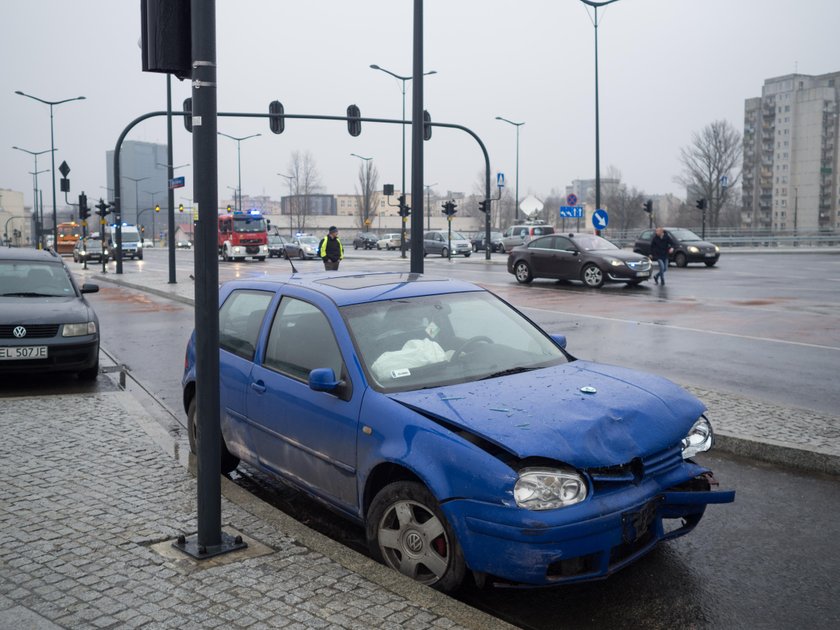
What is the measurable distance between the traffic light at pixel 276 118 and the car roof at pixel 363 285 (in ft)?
82.6

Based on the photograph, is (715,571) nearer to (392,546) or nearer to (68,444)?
(392,546)

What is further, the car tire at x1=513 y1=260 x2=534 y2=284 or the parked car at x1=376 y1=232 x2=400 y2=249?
the parked car at x1=376 y1=232 x2=400 y2=249

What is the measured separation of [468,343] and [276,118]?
27014 millimetres

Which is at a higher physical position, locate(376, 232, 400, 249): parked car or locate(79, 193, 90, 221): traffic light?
locate(79, 193, 90, 221): traffic light

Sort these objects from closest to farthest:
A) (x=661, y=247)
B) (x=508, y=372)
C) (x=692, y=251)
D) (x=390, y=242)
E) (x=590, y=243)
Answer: (x=508, y=372)
(x=661, y=247)
(x=590, y=243)
(x=692, y=251)
(x=390, y=242)

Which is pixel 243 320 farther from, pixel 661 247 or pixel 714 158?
pixel 714 158

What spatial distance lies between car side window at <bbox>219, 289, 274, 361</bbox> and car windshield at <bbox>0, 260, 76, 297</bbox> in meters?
5.51

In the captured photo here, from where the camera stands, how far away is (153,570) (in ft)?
13.3

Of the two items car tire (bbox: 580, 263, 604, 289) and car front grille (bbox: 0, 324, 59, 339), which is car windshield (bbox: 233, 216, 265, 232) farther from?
car front grille (bbox: 0, 324, 59, 339)

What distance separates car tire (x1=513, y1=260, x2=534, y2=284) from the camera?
25422 mm

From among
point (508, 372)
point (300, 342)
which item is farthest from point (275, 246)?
point (508, 372)

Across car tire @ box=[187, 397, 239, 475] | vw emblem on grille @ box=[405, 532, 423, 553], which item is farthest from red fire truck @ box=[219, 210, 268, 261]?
vw emblem on grille @ box=[405, 532, 423, 553]

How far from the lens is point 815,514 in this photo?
16.7 ft

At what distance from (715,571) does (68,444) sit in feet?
16.3
